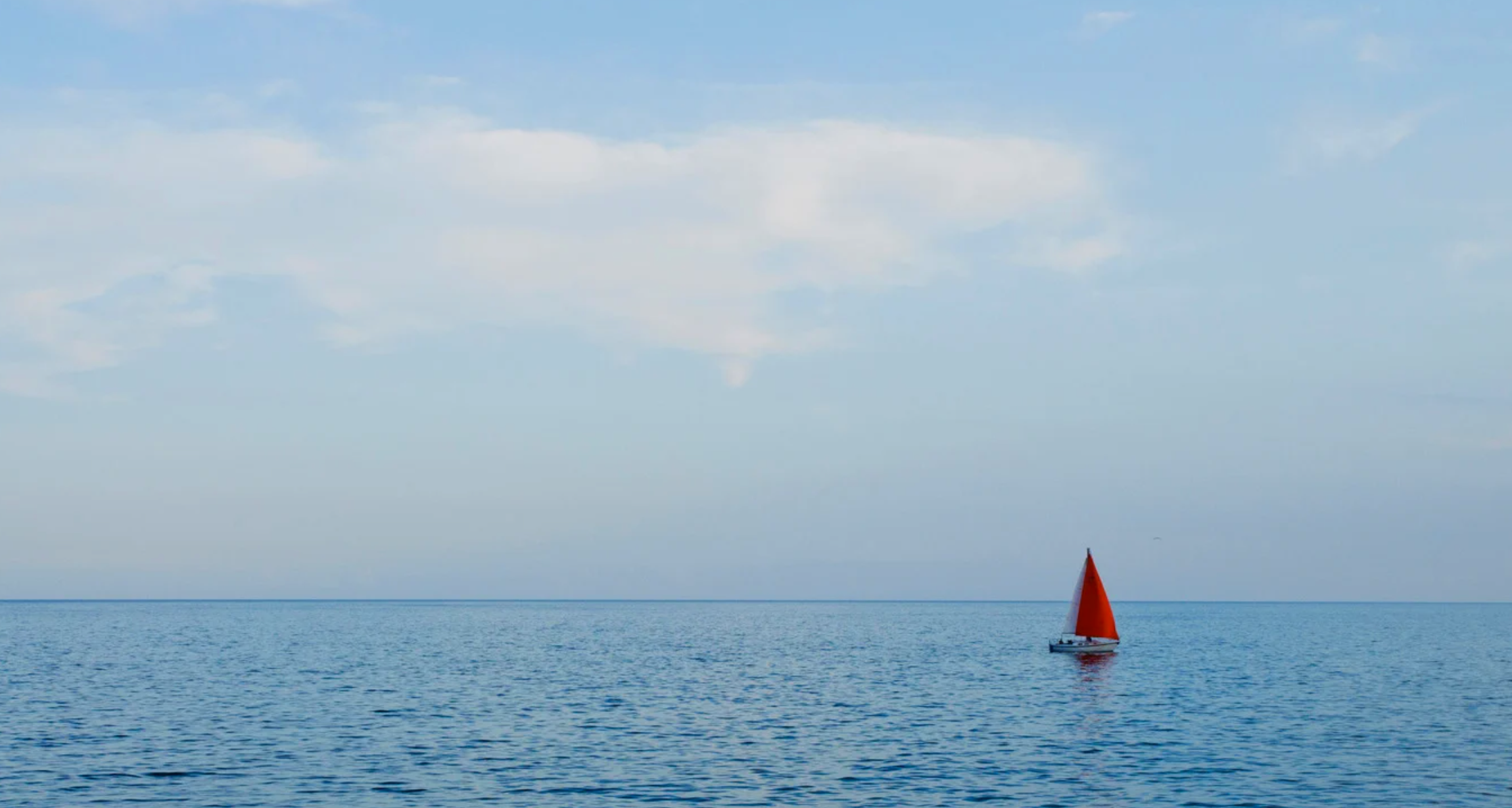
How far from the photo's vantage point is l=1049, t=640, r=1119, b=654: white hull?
105m

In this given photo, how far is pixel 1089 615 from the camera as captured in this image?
103000mm

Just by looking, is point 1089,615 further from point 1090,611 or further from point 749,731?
point 749,731

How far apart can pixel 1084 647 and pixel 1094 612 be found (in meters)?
4.20

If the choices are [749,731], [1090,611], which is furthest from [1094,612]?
[749,731]

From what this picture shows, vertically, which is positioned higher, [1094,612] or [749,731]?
[1094,612]

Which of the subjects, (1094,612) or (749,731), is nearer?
(749,731)

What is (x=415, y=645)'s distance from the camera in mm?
141250

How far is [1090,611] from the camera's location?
4045 inches

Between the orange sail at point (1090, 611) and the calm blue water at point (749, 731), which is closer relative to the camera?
the calm blue water at point (749, 731)

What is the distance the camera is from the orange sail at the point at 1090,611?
101 meters

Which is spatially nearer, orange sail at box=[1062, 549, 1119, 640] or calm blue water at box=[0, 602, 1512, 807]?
calm blue water at box=[0, 602, 1512, 807]

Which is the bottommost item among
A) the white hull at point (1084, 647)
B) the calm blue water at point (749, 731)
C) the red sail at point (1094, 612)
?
the calm blue water at point (749, 731)

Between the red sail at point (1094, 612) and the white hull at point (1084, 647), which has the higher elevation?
the red sail at point (1094, 612)

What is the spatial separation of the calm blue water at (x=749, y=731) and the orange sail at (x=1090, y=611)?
2833mm
